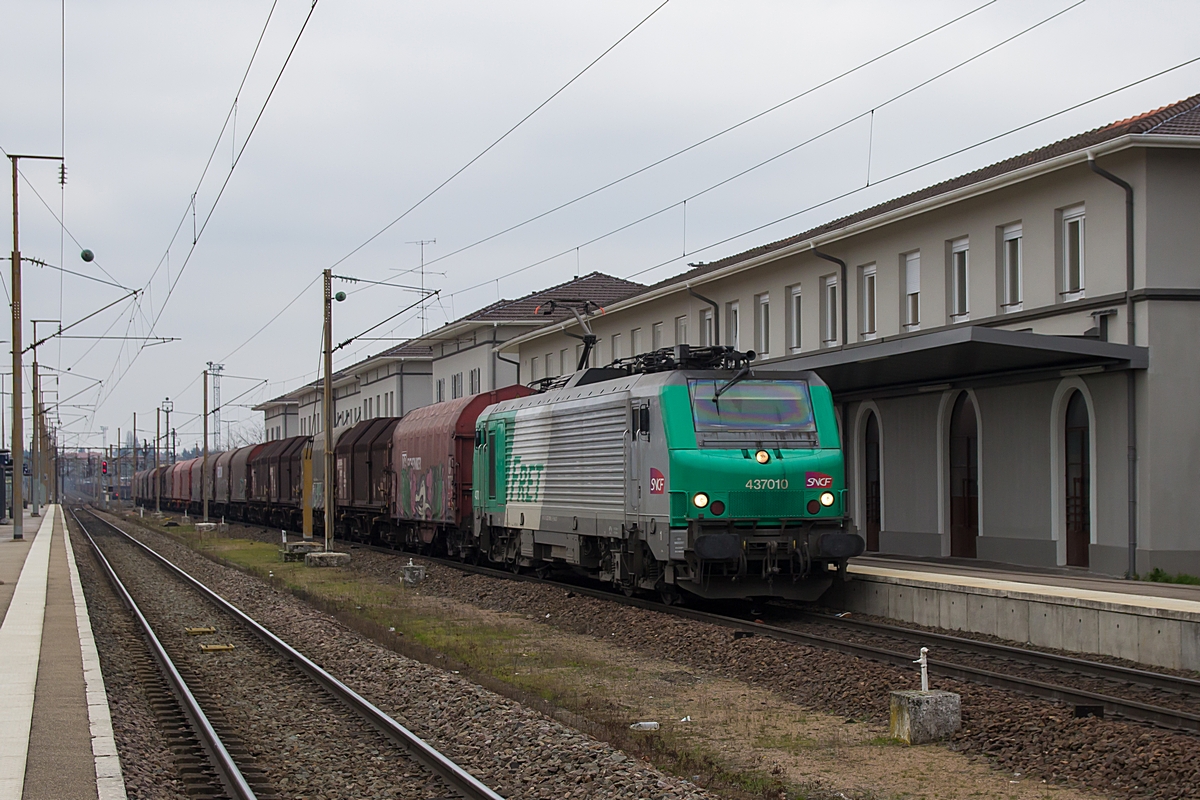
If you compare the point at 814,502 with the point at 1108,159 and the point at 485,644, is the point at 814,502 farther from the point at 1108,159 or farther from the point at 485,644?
the point at 1108,159

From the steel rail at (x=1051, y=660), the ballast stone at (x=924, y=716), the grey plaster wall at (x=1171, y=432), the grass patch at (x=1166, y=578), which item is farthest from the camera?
the grey plaster wall at (x=1171, y=432)

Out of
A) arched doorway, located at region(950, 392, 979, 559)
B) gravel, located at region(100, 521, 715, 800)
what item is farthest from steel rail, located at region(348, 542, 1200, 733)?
arched doorway, located at region(950, 392, 979, 559)

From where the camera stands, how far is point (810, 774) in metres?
9.07

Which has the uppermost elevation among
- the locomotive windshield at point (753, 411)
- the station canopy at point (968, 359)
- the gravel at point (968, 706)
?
the station canopy at point (968, 359)

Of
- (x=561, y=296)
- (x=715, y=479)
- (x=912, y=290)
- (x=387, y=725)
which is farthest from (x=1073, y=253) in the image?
(x=561, y=296)

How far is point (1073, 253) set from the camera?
2259cm

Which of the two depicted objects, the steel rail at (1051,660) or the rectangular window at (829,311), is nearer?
the steel rail at (1051,660)

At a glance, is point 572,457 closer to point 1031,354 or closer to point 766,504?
point 766,504

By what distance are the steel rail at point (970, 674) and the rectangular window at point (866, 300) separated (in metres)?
11.5

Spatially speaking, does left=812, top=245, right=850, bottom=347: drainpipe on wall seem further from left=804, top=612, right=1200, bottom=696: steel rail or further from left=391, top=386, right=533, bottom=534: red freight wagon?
left=804, top=612, right=1200, bottom=696: steel rail

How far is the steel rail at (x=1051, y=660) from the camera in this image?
37.6 feet

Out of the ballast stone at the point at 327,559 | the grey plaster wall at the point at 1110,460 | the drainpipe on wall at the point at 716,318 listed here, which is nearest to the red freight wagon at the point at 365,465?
the ballast stone at the point at 327,559

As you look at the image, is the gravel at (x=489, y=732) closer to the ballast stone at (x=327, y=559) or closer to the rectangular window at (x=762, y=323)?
the ballast stone at (x=327, y=559)

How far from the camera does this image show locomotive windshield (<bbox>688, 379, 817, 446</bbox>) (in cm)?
1678
